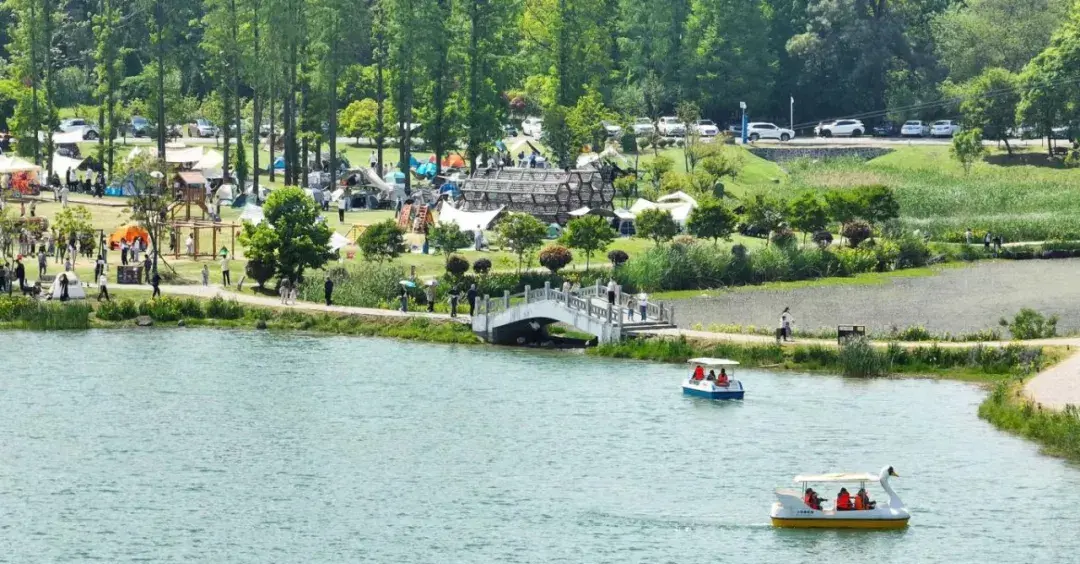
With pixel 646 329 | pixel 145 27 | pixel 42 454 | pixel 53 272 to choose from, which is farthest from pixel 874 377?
pixel 145 27

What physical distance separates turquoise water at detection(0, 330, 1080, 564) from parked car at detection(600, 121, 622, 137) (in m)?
72.3

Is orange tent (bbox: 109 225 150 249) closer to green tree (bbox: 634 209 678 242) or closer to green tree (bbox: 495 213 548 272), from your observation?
green tree (bbox: 495 213 548 272)

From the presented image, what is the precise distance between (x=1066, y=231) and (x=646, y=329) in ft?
152

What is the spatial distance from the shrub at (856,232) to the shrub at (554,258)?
2036cm

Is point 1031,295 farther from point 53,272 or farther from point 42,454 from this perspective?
point 42,454

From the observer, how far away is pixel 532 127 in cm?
17812

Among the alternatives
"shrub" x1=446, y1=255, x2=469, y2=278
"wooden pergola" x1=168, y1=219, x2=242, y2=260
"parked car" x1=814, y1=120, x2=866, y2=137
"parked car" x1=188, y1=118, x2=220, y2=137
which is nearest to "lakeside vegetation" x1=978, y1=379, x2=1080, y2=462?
"shrub" x1=446, y1=255, x2=469, y2=278

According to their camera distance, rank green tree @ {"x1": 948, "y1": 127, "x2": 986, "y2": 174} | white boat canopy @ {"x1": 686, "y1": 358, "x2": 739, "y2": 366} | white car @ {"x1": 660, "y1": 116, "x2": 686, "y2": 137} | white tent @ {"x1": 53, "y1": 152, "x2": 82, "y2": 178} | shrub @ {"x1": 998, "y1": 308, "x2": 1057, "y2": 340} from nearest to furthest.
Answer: white boat canopy @ {"x1": 686, "y1": 358, "x2": 739, "y2": 366}, shrub @ {"x1": 998, "y1": 308, "x2": 1057, "y2": 340}, white tent @ {"x1": 53, "y1": 152, "x2": 82, "y2": 178}, green tree @ {"x1": 948, "y1": 127, "x2": 986, "y2": 174}, white car @ {"x1": 660, "y1": 116, "x2": 686, "y2": 137}

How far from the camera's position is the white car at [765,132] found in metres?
172

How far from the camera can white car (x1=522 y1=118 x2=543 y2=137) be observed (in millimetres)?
175875

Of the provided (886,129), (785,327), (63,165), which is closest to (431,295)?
(785,327)

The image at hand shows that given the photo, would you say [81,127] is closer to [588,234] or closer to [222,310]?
[588,234]

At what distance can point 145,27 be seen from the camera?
17750cm

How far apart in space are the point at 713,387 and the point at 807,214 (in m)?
38.8
